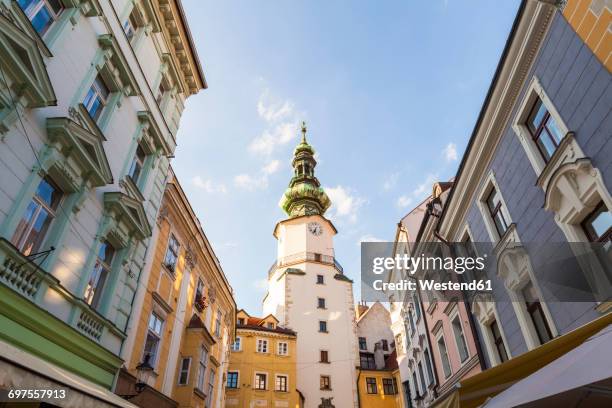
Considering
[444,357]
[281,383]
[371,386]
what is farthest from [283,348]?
[444,357]

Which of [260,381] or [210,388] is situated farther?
[260,381]

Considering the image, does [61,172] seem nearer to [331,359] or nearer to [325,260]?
[331,359]

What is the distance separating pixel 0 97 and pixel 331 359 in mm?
36282

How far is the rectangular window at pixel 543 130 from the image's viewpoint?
9016 mm

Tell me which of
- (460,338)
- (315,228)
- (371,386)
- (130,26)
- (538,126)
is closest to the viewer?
(538,126)

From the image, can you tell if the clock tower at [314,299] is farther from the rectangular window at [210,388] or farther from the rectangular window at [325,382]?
the rectangular window at [210,388]

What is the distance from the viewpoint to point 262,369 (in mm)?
33656

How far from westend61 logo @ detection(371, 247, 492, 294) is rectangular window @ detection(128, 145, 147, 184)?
11200 millimetres

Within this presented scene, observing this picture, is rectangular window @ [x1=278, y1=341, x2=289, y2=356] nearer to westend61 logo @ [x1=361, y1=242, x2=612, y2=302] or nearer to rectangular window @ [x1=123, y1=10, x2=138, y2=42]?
westend61 logo @ [x1=361, y1=242, x2=612, y2=302]

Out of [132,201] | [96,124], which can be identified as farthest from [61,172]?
[132,201]

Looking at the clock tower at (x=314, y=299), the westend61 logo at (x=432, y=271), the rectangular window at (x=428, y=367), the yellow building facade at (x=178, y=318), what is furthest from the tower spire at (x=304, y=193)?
the yellow building facade at (x=178, y=318)

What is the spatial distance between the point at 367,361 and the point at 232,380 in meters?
15.5

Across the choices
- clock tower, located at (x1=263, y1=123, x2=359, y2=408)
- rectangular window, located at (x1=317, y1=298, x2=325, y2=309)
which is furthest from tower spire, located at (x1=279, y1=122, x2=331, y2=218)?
rectangular window, located at (x1=317, y1=298, x2=325, y2=309)

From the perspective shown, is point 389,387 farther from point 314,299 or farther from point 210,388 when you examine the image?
point 210,388
